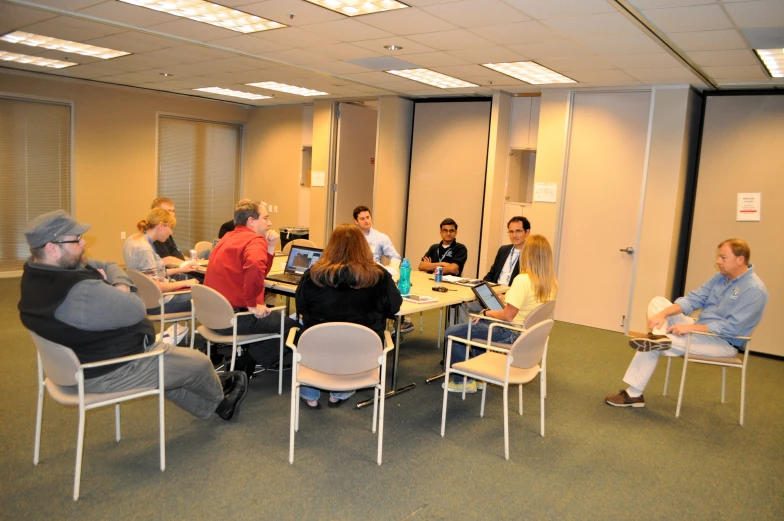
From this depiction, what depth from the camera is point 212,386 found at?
3.70 meters

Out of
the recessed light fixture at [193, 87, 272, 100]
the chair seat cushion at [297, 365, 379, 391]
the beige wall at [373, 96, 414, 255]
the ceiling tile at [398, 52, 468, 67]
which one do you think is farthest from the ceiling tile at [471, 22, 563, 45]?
the recessed light fixture at [193, 87, 272, 100]

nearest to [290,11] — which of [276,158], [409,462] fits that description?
[409,462]

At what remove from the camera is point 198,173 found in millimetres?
10773

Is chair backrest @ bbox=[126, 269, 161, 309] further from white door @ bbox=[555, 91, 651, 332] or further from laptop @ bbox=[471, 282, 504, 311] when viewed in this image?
white door @ bbox=[555, 91, 651, 332]

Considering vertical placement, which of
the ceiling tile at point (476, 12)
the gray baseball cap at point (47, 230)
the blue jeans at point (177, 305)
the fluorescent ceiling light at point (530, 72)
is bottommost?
the blue jeans at point (177, 305)

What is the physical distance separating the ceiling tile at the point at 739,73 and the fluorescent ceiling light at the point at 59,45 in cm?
605

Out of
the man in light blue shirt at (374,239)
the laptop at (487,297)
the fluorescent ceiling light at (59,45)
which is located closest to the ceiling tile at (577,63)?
the man in light blue shirt at (374,239)

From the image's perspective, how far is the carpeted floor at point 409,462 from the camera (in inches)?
118

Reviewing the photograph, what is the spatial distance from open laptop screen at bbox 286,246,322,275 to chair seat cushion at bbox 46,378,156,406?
2.22 metres

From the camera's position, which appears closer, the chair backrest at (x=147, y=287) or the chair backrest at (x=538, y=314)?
the chair backrest at (x=538, y=314)

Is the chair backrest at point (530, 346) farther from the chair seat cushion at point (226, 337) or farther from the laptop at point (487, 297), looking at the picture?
the chair seat cushion at point (226, 337)

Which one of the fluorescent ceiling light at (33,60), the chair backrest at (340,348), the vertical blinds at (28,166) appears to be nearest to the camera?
the chair backrest at (340,348)

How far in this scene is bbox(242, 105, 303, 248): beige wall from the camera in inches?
410

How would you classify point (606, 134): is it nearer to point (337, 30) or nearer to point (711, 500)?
point (337, 30)
